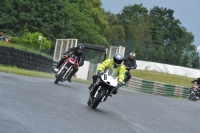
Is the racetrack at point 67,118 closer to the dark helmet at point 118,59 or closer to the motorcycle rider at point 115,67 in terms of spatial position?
the motorcycle rider at point 115,67

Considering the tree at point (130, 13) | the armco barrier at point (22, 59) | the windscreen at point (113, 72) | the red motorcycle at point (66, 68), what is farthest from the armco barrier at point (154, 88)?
the tree at point (130, 13)

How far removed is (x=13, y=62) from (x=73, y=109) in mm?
15046

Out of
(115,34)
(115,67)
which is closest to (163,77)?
(115,67)

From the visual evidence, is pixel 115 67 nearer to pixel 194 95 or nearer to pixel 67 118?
pixel 67 118

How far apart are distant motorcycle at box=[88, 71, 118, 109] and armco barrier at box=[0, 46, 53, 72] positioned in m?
12.8

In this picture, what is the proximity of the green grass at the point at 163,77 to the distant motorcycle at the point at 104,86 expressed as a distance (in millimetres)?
40848

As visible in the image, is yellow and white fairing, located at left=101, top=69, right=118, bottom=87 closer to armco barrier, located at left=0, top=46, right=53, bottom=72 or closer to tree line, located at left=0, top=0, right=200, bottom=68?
armco barrier, located at left=0, top=46, right=53, bottom=72

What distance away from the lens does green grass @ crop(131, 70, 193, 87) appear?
5583 cm

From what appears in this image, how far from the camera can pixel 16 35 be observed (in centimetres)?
7269

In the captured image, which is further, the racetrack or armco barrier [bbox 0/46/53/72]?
armco barrier [bbox 0/46/53/72]

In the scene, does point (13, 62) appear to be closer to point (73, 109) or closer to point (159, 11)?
point (73, 109)

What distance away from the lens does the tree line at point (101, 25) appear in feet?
210

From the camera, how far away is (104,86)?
14367mm

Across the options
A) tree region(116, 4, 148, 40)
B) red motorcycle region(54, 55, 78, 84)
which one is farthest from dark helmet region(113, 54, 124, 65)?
tree region(116, 4, 148, 40)
